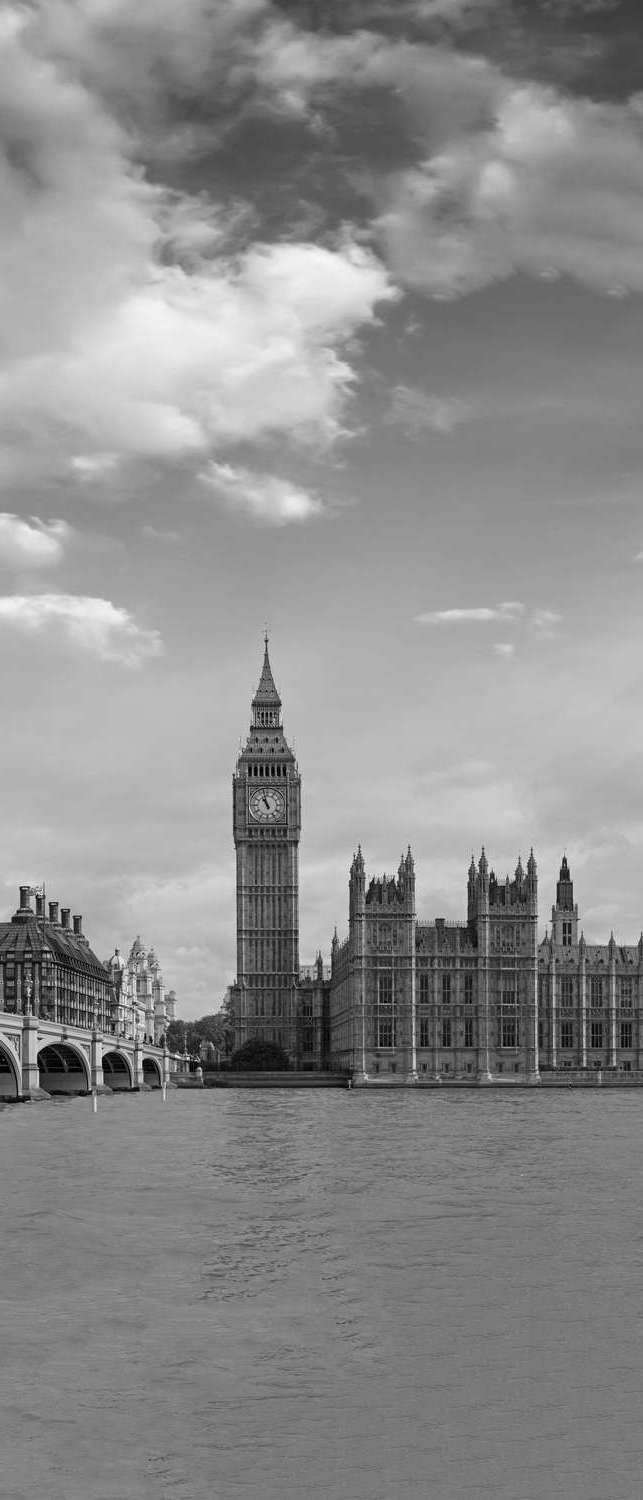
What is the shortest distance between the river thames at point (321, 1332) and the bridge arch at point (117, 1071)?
8804 centimetres

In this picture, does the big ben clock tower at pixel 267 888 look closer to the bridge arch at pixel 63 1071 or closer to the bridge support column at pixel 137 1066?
the bridge support column at pixel 137 1066

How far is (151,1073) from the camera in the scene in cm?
15850

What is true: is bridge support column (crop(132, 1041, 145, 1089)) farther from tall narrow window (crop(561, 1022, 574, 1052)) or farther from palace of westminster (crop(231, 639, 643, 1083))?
tall narrow window (crop(561, 1022, 574, 1052))

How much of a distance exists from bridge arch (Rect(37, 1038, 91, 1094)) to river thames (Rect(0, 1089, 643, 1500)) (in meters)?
67.5

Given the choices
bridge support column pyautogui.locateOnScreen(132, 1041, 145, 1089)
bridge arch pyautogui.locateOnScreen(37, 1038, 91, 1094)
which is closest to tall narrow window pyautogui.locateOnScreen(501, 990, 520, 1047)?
bridge support column pyautogui.locateOnScreen(132, 1041, 145, 1089)

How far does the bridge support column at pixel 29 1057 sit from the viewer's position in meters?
98.2

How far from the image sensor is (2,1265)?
96.4 feet

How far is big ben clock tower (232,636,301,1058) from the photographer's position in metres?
181

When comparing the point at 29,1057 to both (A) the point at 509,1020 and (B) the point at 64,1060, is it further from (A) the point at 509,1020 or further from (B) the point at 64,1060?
(A) the point at 509,1020

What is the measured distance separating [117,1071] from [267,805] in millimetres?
52180

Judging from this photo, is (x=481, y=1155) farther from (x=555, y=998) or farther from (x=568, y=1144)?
(x=555, y=998)

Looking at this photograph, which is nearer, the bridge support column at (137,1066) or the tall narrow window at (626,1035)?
the bridge support column at (137,1066)

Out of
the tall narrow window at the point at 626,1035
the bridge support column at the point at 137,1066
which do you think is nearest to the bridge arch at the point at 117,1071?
the bridge support column at the point at 137,1066

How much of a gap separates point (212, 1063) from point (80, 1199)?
446 ft
